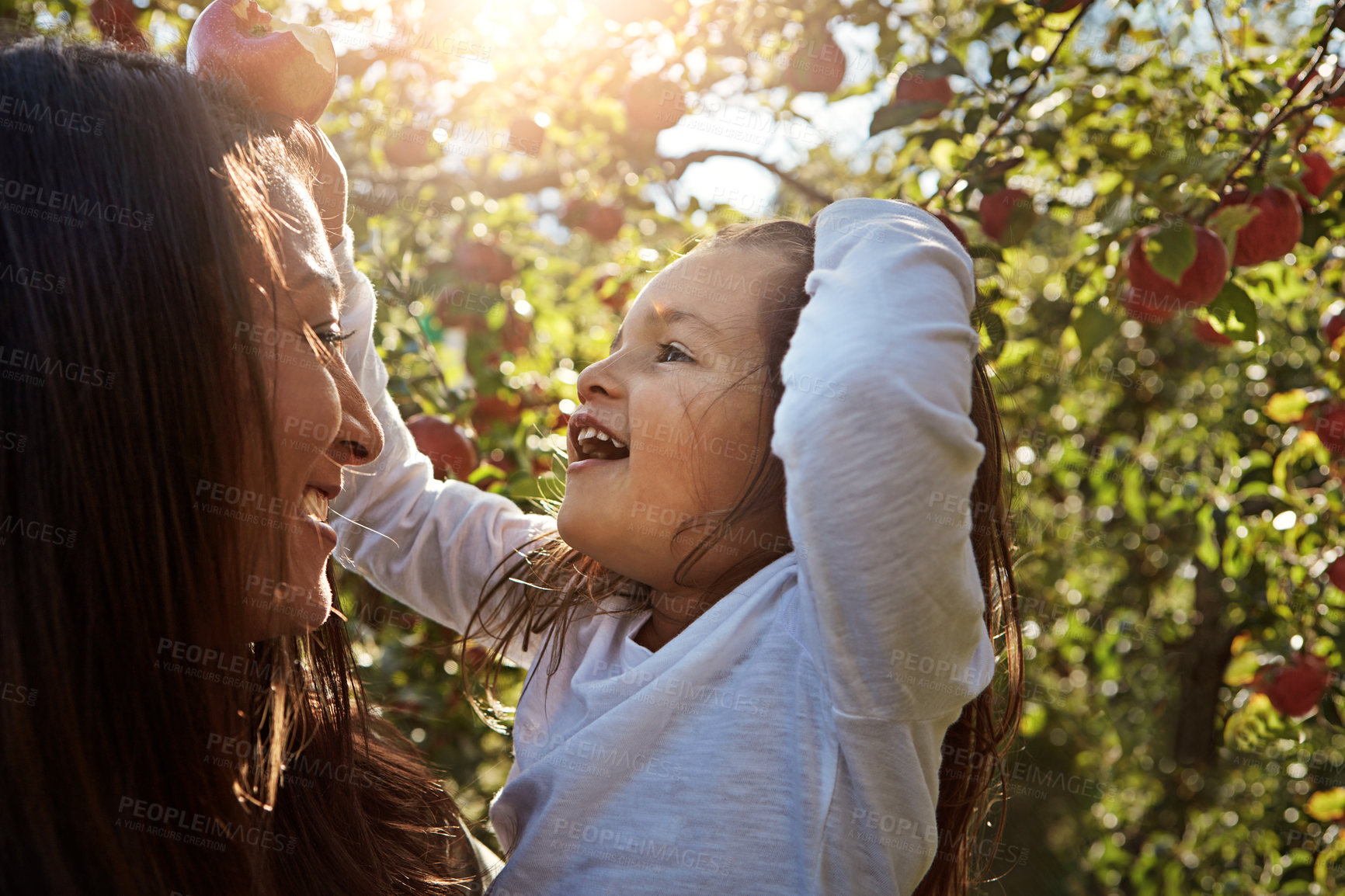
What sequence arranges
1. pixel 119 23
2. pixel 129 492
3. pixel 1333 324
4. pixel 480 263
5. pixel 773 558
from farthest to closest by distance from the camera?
pixel 480 263, pixel 1333 324, pixel 119 23, pixel 773 558, pixel 129 492

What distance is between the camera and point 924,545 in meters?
0.79

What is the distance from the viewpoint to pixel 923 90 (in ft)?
5.51

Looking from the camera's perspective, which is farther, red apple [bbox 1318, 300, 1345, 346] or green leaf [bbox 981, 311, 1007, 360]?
red apple [bbox 1318, 300, 1345, 346]

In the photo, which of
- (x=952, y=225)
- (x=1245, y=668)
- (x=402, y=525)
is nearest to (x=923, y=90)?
(x=952, y=225)

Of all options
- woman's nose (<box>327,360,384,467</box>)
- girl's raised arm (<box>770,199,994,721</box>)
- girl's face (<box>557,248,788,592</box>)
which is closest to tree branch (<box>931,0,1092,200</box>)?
girl's face (<box>557,248,788,592</box>)

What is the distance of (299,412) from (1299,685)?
189cm

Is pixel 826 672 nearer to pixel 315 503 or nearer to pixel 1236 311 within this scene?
pixel 315 503

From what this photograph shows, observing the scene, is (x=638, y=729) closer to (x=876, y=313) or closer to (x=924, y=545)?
(x=924, y=545)

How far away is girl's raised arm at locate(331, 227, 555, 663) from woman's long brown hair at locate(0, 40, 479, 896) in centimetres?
40

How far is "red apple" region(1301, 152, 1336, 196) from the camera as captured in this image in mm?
1686

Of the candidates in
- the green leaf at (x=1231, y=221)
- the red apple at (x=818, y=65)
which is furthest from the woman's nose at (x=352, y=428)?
the red apple at (x=818, y=65)

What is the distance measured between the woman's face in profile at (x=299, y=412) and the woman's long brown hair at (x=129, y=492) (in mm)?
12

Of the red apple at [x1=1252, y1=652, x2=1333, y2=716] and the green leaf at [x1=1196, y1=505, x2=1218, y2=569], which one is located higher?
the green leaf at [x1=1196, y1=505, x2=1218, y2=569]

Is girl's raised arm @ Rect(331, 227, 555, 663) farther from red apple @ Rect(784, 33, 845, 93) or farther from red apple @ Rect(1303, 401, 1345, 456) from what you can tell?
red apple @ Rect(1303, 401, 1345, 456)
